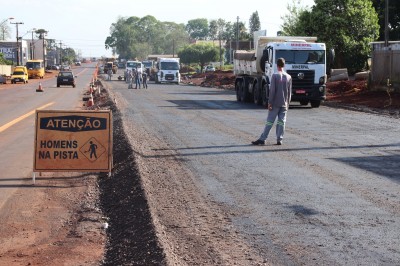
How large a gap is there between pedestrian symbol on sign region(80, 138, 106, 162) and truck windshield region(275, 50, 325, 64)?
57.9 feet

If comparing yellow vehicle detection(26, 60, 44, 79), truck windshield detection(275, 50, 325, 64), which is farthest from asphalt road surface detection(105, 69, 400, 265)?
yellow vehicle detection(26, 60, 44, 79)

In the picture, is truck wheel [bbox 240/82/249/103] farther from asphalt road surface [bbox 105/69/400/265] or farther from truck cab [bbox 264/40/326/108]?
asphalt road surface [bbox 105/69/400/265]

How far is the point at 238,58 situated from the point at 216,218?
2828 cm

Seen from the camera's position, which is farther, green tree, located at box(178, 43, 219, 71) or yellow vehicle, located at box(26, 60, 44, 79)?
green tree, located at box(178, 43, 219, 71)

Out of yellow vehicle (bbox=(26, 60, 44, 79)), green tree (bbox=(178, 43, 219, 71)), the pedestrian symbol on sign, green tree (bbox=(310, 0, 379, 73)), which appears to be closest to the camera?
the pedestrian symbol on sign

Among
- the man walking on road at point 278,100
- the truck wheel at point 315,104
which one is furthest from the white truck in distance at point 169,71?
the man walking on road at point 278,100

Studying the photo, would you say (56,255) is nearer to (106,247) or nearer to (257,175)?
(106,247)

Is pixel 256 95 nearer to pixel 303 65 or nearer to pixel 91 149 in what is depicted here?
pixel 303 65

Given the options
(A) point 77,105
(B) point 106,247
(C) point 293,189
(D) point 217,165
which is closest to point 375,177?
(C) point 293,189

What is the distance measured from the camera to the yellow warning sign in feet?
38.4

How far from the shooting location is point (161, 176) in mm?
11680

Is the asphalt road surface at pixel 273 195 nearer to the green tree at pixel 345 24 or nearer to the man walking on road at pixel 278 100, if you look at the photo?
the man walking on road at pixel 278 100

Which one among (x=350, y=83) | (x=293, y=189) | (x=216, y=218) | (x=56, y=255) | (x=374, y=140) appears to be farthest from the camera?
(x=350, y=83)

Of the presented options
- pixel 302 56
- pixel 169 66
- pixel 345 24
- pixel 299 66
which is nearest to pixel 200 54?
pixel 169 66
